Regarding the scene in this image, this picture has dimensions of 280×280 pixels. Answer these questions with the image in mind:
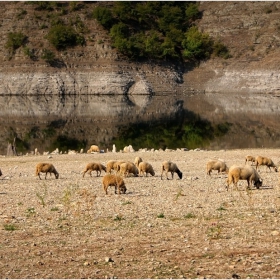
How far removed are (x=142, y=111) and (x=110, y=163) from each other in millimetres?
58800

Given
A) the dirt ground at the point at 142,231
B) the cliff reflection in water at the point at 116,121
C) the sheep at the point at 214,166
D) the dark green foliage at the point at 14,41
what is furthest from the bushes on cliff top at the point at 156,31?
the dirt ground at the point at 142,231

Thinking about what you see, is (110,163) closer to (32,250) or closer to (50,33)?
(32,250)

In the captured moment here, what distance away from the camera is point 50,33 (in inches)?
5113

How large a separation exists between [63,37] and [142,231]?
386ft

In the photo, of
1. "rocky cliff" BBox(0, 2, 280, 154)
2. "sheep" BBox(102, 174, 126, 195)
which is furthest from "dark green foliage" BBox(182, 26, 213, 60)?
"sheep" BBox(102, 174, 126, 195)

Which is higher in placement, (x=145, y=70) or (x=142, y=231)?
(x=142, y=231)

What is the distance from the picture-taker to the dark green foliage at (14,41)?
12706 centimetres

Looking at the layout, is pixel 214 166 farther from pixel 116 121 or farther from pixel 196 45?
pixel 196 45

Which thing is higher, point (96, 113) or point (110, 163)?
point (110, 163)

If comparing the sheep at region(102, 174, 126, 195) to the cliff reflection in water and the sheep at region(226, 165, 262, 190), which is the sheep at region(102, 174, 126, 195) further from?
the cliff reflection in water

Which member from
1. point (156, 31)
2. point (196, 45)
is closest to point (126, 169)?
Answer: point (196, 45)

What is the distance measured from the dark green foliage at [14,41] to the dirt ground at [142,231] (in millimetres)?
108115

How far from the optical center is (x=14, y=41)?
418ft

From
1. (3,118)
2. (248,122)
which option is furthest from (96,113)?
(248,122)
